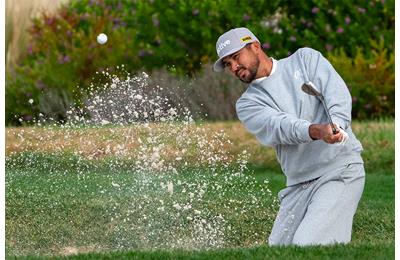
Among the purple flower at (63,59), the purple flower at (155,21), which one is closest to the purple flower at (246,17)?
the purple flower at (155,21)

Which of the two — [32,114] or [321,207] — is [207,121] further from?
[321,207]

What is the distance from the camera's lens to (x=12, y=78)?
51.3 feet

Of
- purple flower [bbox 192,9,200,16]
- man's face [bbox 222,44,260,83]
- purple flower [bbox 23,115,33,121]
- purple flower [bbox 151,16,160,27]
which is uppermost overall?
man's face [bbox 222,44,260,83]

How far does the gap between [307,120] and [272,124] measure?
0.22 meters

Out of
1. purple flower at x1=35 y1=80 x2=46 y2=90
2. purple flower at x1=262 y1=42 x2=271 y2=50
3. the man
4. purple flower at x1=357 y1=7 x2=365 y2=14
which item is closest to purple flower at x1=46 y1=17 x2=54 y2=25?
purple flower at x1=35 y1=80 x2=46 y2=90

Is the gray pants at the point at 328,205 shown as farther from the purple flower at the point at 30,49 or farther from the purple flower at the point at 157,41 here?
the purple flower at the point at 30,49

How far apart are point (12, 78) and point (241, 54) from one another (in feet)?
34.3

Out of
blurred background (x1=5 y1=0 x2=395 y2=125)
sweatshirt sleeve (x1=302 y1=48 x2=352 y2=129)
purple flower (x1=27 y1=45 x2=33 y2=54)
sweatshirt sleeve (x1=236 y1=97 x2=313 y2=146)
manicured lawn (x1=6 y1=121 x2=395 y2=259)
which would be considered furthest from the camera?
purple flower (x1=27 y1=45 x2=33 y2=54)

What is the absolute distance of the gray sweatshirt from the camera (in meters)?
5.45

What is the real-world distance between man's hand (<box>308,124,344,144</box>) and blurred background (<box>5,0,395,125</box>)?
920 cm

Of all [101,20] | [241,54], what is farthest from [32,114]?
[241,54]

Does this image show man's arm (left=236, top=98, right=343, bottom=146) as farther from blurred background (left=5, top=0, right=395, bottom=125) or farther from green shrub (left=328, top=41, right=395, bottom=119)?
green shrub (left=328, top=41, right=395, bottom=119)

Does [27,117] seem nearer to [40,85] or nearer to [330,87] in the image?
[40,85]

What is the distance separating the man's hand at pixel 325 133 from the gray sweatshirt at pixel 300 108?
25 cm
